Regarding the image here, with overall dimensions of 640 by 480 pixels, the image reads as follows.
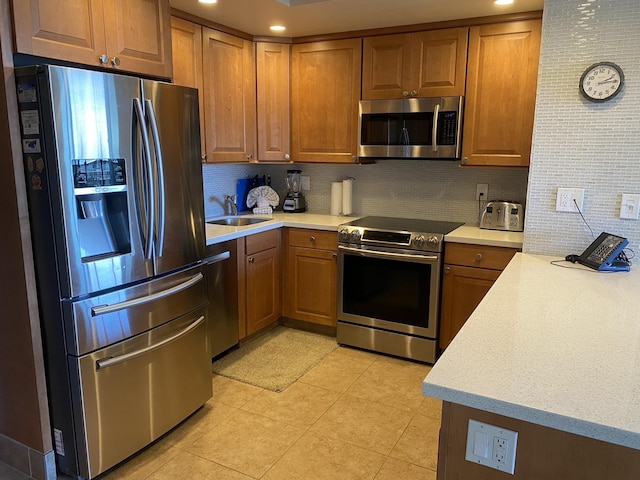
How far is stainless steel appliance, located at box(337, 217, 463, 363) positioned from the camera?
9.98 feet

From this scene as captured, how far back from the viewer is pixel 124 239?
6.46ft

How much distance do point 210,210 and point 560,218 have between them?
2410 millimetres

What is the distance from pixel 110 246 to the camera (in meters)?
1.93

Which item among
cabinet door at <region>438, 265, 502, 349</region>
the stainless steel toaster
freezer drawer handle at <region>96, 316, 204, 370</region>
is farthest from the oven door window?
freezer drawer handle at <region>96, 316, 204, 370</region>

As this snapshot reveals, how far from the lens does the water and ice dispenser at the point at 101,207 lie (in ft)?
5.91

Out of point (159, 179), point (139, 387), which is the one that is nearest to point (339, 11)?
point (159, 179)

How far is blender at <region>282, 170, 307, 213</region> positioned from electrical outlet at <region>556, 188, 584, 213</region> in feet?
6.92

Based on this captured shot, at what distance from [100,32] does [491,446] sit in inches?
82.7

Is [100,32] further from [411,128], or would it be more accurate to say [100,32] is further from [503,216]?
[503,216]

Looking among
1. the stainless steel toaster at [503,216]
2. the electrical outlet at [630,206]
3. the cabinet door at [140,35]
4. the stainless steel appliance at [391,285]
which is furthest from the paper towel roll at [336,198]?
the electrical outlet at [630,206]

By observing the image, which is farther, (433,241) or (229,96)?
(229,96)

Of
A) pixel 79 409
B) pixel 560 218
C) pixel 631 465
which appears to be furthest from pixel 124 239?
pixel 560 218

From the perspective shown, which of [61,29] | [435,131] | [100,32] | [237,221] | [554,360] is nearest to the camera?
[554,360]

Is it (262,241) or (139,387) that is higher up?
(262,241)
